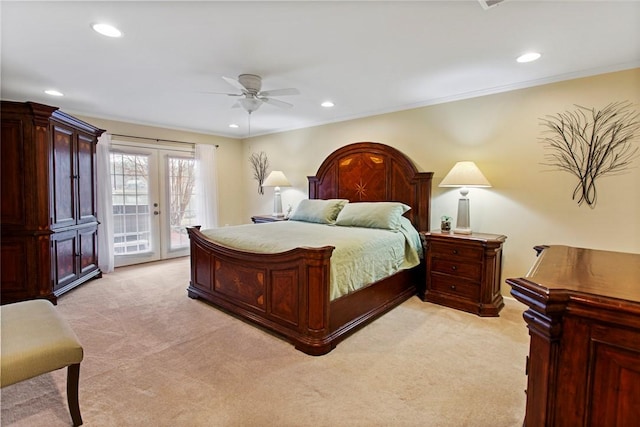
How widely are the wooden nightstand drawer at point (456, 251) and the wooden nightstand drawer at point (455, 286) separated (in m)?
0.25

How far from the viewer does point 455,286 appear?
341cm

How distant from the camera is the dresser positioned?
0.95m

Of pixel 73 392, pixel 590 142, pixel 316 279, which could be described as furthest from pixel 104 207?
pixel 590 142

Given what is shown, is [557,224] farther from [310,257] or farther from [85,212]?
[85,212]

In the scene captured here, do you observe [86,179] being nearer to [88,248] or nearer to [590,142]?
[88,248]

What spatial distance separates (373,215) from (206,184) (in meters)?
3.71

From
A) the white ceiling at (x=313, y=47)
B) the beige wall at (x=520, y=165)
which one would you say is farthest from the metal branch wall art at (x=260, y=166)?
the beige wall at (x=520, y=165)

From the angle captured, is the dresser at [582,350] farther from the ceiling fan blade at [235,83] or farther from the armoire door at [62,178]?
the armoire door at [62,178]

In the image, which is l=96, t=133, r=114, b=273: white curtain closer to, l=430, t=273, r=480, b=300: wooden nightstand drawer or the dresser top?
l=430, t=273, r=480, b=300: wooden nightstand drawer

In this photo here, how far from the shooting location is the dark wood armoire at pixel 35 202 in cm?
325

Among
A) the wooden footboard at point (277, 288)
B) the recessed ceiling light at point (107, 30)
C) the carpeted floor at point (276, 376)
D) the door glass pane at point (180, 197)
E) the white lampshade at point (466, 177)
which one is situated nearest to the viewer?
the carpeted floor at point (276, 376)

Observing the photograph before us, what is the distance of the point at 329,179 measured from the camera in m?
4.96

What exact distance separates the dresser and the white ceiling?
179 centimetres

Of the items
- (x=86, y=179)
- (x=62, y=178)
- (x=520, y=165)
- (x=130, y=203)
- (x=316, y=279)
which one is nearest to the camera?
(x=316, y=279)
